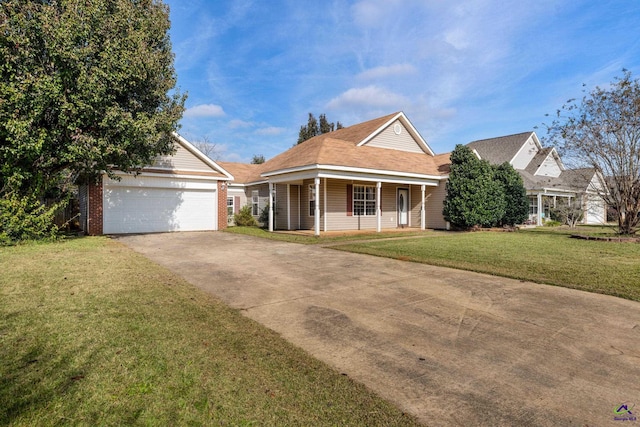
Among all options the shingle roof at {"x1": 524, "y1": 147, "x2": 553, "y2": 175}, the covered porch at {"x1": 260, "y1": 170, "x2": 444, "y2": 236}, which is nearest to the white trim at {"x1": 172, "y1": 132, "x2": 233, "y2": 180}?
the covered porch at {"x1": 260, "y1": 170, "x2": 444, "y2": 236}

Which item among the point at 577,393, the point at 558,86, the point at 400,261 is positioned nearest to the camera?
the point at 577,393

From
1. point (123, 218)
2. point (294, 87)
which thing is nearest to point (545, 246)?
point (123, 218)

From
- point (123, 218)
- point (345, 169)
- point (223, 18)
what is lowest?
point (123, 218)

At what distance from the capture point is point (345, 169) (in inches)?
601

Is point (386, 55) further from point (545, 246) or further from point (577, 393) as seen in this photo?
point (577, 393)

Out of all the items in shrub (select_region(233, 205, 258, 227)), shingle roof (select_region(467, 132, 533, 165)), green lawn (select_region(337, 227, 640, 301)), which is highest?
shingle roof (select_region(467, 132, 533, 165))

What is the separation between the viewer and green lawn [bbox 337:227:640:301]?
6.31 meters

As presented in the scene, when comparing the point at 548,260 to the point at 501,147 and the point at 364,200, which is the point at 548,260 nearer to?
the point at 364,200

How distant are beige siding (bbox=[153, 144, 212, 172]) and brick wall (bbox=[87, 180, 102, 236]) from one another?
2993mm

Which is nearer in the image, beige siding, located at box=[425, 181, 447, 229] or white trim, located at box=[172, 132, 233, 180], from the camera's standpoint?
white trim, located at box=[172, 132, 233, 180]

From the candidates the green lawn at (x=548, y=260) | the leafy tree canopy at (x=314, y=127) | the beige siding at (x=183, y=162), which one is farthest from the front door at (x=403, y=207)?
the leafy tree canopy at (x=314, y=127)

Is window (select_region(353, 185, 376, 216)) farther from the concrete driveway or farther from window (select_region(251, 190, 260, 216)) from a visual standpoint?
the concrete driveway

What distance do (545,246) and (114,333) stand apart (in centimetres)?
1235

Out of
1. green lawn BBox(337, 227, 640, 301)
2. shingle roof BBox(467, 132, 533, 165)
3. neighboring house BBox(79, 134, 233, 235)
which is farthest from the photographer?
shingle roof BBox(467, 132, 533, 165)
